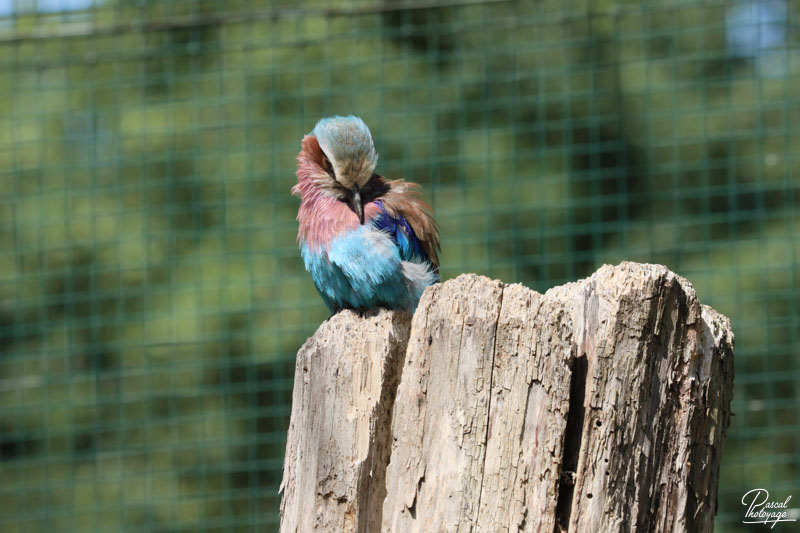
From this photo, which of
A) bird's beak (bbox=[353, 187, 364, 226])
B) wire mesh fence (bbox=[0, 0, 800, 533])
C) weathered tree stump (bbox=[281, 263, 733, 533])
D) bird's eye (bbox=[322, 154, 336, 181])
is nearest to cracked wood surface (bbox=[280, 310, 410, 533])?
weathered tree stump (bbox=[281, 263, 733, 533])

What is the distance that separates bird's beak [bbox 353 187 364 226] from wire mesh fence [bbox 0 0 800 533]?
263 cm

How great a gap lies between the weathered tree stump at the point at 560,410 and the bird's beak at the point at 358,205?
1717 millimetres

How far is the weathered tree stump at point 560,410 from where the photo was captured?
2.51 m

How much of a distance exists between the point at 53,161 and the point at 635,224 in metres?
4.09

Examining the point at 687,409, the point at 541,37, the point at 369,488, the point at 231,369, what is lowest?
the point at 231,369

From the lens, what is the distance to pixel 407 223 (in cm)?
452

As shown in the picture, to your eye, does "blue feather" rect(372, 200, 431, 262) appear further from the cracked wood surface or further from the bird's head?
the cracked wood surface

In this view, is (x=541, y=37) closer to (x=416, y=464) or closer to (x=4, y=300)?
(x=4, y=300)

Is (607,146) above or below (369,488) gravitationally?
above

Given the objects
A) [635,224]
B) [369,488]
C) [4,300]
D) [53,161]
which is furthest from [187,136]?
[369,488]

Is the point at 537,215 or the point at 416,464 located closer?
the point at 416,464

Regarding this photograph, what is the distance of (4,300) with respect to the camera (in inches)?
309

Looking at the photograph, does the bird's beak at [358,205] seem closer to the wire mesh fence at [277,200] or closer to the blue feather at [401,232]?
the blue feather at [401,232]

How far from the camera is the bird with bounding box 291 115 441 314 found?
4.36 m
